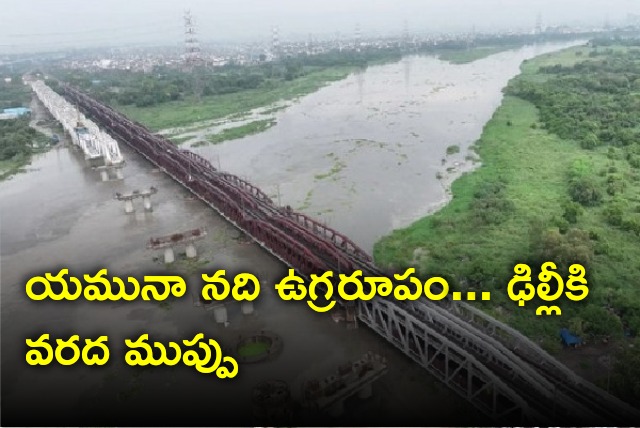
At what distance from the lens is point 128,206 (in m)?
30.1

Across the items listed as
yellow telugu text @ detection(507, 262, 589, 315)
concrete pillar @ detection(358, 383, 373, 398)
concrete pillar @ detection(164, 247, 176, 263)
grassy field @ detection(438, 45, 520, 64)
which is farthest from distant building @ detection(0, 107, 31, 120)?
grassy field @ detection(438, 45, 520, 64)

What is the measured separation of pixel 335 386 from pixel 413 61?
119629 millimetres

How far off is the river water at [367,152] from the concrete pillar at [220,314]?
8.56 meters

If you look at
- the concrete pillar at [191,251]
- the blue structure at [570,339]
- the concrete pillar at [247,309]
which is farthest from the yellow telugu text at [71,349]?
the blue structure at [570,339]

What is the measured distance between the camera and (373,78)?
94750mm

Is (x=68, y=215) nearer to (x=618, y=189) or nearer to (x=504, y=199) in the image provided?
(x=504, y=199)

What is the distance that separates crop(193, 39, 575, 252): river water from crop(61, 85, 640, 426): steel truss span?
4.56 metres

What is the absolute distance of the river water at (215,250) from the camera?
49.4 ft

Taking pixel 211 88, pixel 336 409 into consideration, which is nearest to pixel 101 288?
pixel 336 409

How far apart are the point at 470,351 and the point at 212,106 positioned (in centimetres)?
5903

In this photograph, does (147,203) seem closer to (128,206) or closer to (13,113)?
(128,206)

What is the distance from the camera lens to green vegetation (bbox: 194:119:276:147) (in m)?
49.5

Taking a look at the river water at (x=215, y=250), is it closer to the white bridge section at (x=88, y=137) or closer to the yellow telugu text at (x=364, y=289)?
the yellow telugu text at (x=364, y=289)

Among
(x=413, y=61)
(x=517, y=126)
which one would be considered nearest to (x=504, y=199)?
(x=517, y=126)
